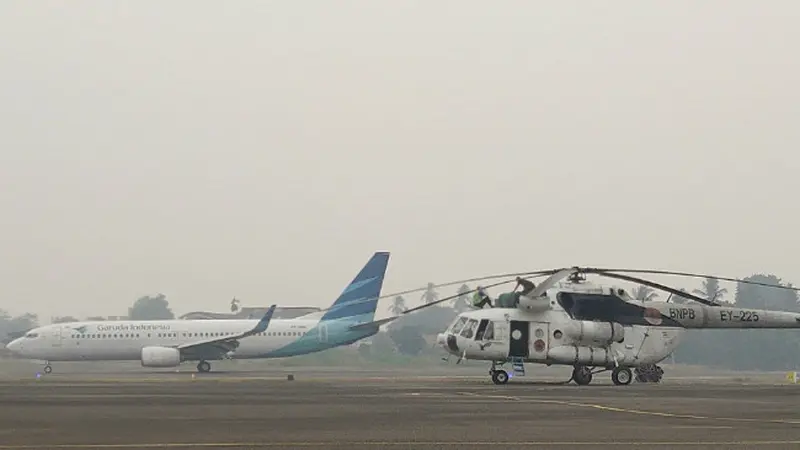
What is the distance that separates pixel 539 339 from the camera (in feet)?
126

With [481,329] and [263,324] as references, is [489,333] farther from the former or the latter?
[263,324]

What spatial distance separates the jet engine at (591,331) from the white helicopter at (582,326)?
3cm

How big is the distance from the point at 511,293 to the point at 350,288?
2571 cm

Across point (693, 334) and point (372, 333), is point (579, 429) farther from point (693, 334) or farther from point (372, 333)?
point (693, 334)

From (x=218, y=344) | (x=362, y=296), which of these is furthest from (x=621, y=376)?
(x=218, y=344)

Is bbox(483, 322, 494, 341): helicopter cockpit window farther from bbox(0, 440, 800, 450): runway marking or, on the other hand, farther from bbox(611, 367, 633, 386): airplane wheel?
bbox(0, 440, 800, 450): runway marking

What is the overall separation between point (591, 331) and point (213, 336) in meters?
29.6

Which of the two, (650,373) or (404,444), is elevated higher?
(650,373)

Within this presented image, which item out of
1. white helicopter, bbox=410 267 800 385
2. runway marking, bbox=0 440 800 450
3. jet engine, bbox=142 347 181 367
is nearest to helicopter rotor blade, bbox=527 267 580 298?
white helicopter, bbox=410 267 800 385

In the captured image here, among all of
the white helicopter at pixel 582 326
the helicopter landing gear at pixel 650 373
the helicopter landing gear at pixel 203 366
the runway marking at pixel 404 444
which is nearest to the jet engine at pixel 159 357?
the helicopter landing gear at pixel 203 366

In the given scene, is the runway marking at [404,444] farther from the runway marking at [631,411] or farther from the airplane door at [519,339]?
the airplane door at [519,339]

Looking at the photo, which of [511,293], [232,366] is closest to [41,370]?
[232,366]

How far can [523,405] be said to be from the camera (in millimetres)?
24406

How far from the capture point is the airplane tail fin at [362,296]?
210 feet
